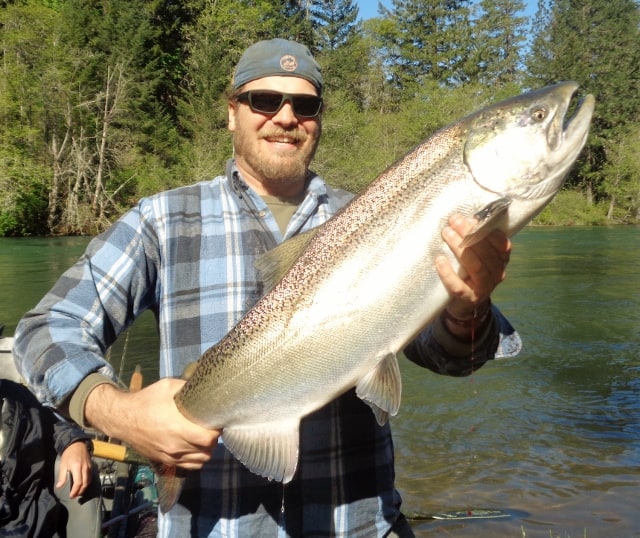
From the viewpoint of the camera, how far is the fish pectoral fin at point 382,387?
200cm

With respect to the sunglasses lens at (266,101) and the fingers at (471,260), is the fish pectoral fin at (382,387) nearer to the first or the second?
the fingers at (471,260)

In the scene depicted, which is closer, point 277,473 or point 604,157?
point 277,473

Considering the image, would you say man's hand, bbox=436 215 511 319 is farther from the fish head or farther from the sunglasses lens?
the sunglasses lens

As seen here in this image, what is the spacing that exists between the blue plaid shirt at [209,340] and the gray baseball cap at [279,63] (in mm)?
529

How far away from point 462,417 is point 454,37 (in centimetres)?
5225

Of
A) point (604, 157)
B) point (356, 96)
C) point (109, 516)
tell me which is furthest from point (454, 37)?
point (109, 516)

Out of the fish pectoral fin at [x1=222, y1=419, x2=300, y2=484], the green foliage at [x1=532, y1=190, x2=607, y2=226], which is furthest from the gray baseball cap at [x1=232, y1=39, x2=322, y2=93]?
the green foliage at [x1=532, y1=190, x2=607, y2=226]

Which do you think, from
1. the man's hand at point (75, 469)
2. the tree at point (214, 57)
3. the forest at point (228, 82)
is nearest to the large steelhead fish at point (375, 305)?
the man's hand at point (75, 469)

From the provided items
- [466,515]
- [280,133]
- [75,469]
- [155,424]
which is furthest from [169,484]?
[466,515]

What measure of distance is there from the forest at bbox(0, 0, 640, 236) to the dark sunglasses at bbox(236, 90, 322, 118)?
24.7 metres

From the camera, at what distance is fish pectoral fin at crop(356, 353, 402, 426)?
2.00m

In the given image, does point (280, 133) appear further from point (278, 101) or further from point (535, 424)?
point (535, 424)

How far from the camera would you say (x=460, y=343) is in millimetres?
2230

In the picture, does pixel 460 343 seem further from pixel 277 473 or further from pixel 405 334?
pixel 277 473
